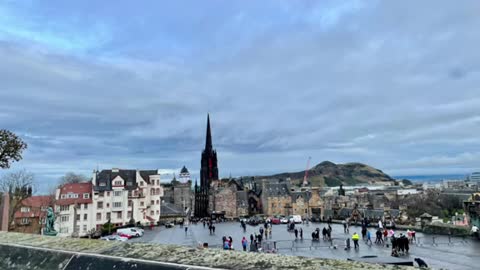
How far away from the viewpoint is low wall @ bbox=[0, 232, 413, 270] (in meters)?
2.27

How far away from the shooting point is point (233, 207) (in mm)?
79000

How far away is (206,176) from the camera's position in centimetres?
10456

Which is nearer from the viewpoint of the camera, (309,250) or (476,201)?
(309,250)

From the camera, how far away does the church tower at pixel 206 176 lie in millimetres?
95875

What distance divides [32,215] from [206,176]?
201ft

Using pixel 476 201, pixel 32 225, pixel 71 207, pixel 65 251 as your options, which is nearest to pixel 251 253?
pixel 65 251

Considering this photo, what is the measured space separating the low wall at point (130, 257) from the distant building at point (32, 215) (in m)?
41.9

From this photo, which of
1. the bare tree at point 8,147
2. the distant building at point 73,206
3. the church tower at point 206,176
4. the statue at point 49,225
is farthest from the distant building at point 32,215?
the church tower at point 206,176

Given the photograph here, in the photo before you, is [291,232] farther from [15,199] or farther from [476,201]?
[15,199]

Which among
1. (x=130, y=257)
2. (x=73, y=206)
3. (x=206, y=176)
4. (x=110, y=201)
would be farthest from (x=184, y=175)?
(x=130, y=257)

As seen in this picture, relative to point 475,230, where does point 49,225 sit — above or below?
above

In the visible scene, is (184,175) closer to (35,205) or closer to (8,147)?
(35,205)

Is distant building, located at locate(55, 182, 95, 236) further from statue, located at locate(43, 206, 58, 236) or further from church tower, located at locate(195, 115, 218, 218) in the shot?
statue, located at locate(43, 206, 58, 236)

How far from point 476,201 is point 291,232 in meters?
18.0
